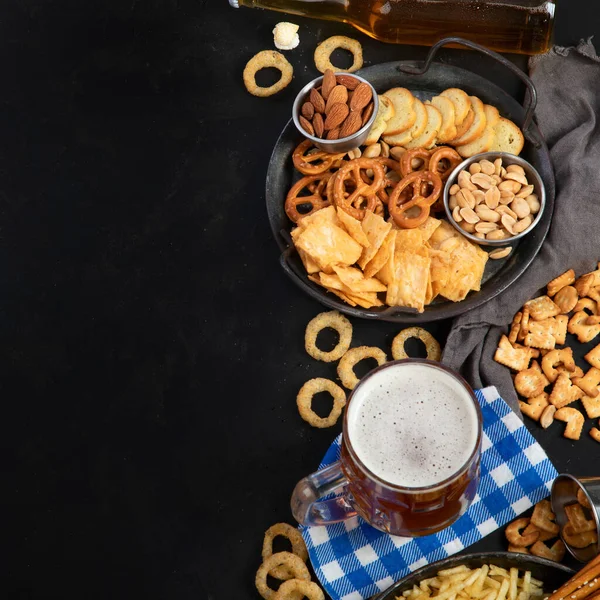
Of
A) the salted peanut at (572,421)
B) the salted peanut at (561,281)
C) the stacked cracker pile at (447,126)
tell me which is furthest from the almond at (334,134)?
the salted peanut at (572,421)

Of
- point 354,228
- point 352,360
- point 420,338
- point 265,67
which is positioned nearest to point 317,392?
point 352,360

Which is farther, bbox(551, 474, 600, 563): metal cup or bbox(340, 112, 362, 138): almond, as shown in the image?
bbox(340, 112, 362, 138): almond

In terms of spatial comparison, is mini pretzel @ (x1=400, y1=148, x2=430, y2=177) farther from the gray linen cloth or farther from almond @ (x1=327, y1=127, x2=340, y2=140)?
the gray linen cloth

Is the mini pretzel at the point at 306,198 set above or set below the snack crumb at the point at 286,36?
below

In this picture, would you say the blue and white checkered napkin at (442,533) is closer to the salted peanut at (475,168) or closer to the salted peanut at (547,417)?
the salted peanut at (547,417)

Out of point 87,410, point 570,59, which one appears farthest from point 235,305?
point 570,59

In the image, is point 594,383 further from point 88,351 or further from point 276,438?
point 88,351

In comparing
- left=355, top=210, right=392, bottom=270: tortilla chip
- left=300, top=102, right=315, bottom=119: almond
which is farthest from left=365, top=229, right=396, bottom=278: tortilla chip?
left=300, top=102, right=315, bottom=119: almond
